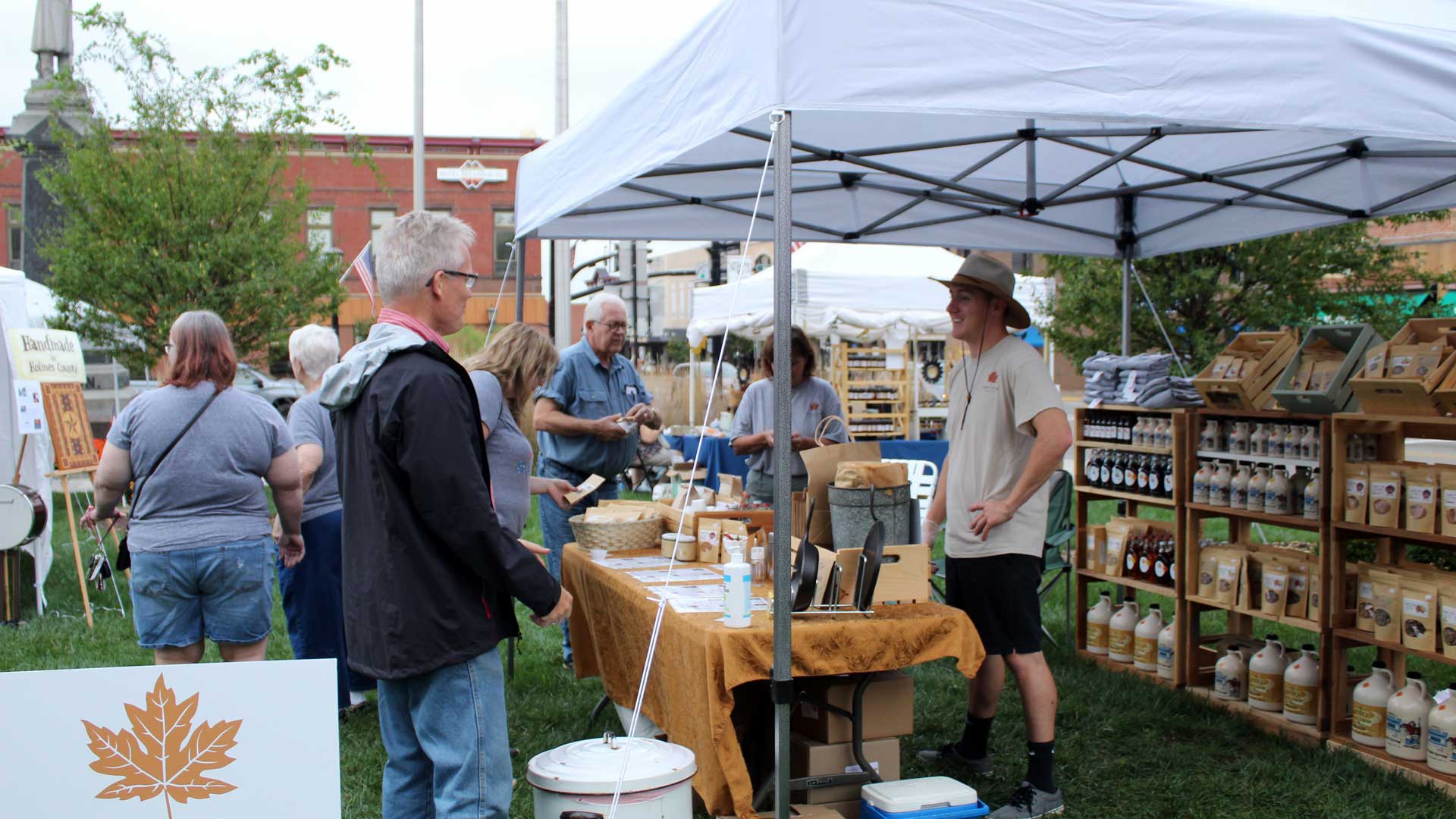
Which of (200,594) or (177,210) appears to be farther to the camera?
(177,210)

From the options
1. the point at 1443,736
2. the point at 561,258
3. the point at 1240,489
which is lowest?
the point at 1443,736

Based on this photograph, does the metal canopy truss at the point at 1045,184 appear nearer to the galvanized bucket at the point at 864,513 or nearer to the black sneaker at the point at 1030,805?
the galvanized bucket at the point at 864,513

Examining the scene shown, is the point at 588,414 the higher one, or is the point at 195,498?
the point at 588,414

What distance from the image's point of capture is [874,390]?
42.9 ft

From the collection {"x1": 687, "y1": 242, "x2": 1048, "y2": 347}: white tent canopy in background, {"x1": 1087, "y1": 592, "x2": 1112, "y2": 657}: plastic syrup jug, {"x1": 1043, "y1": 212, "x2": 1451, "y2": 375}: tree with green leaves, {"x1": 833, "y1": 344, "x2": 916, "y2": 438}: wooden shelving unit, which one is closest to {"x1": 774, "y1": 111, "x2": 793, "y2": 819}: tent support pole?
{"x1": 1087, "y1": 592, "x2": 1112, "y2": 657}: plastic syrup jug

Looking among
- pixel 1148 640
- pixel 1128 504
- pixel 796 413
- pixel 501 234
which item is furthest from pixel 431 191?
pixel 1148 640

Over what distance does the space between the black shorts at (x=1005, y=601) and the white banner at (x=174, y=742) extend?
88.0 inches

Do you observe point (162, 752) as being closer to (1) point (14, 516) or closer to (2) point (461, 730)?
(2) point (461, 730)

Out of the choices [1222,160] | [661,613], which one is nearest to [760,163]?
[1222,160]

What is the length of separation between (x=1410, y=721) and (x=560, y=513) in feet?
11.3

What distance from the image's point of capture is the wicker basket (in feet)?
14.1

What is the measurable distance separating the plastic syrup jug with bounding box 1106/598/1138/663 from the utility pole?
791 cm

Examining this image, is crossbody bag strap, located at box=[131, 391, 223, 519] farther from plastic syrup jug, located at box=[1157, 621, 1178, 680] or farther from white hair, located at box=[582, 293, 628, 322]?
plastic syrup jug, located at box=[1157, 621, 1178, 680]

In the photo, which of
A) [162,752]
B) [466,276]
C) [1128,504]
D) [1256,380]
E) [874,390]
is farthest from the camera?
[874,390]
